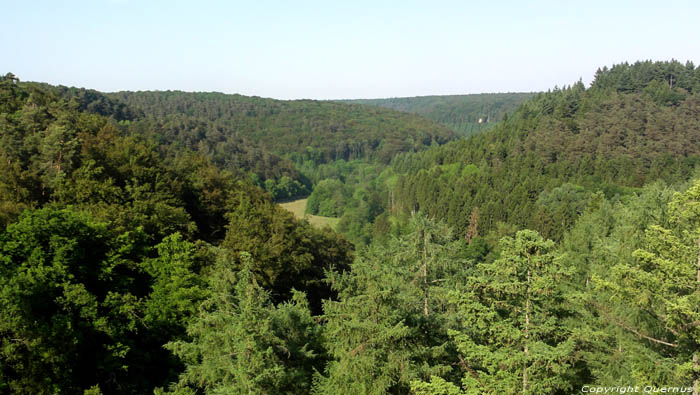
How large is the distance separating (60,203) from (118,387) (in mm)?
14325

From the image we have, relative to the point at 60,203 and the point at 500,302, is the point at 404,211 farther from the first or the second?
the point at 500,302

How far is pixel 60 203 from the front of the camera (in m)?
27.5

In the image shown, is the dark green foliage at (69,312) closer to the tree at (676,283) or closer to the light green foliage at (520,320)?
the light green foliage at (520,320)

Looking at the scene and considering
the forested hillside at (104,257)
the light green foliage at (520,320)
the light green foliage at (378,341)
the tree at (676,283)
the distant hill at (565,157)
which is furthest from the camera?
the distant hill at (565,157)

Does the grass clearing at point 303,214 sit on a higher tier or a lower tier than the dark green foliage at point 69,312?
lower

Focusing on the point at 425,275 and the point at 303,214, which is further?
the point at 303,214

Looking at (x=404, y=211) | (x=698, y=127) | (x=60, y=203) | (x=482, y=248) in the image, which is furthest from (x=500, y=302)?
(x=698, y=127)

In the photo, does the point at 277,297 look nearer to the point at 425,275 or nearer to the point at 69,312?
the point at 425,275

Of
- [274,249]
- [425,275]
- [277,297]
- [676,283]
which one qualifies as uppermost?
[676,283]

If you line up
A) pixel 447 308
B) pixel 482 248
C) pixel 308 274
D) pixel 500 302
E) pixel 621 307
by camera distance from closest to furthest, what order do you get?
pixel 500 302
pixel 621 307
pixel 447 308
pixel 308 274
pixel 482 248

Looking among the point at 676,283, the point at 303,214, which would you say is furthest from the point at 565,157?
the point at 676,283

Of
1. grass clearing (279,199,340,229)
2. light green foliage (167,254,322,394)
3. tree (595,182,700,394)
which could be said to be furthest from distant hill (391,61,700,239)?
light green foliage (167,254,322,394)

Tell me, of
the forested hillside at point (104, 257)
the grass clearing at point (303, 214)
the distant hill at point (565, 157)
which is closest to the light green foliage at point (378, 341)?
the forested hillside at point (104, 257)

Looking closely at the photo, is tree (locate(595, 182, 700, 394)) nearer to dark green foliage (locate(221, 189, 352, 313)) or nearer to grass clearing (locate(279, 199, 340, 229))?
dark green foliage (locate(221, 189, 352, 313))
